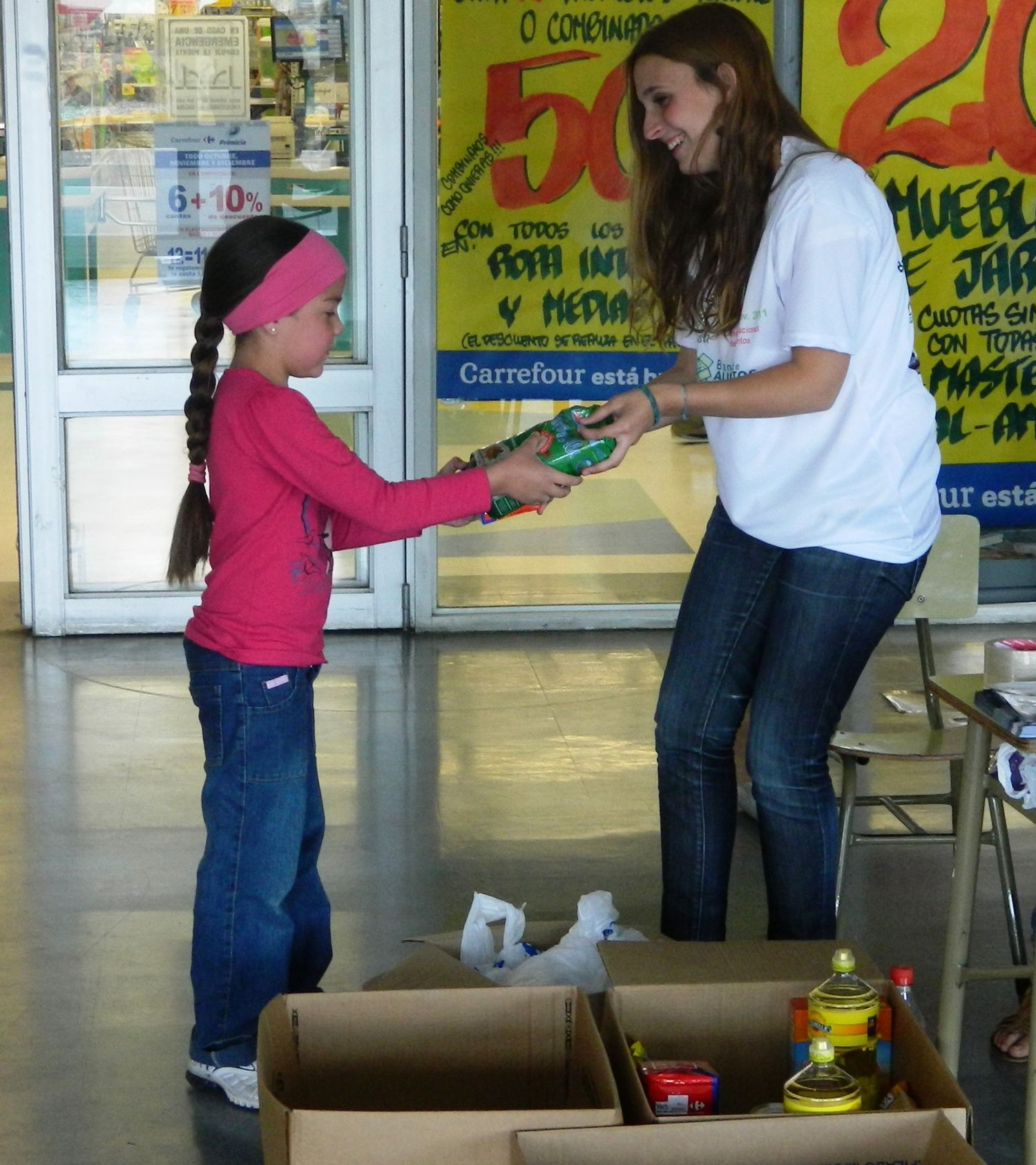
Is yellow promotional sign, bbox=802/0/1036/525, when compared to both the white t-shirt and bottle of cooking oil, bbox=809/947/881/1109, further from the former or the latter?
bottle of cooking oil, bbox=809/947/881/1109

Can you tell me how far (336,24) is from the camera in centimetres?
548

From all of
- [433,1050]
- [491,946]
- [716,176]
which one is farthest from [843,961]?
[716,176]

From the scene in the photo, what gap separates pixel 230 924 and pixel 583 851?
137 centimetres

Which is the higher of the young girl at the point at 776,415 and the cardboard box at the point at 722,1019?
the young girl at the point at 776,415

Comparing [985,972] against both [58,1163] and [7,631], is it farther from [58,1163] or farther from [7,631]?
[7,631]

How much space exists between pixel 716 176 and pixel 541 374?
3.16 metres

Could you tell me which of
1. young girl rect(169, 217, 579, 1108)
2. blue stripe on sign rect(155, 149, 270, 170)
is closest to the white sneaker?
young girl rect(169, 217, 579, 1108)

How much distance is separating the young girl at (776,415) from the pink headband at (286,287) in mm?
494

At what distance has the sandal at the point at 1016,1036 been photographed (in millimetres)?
2785

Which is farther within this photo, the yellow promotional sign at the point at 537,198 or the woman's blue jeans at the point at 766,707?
the yellow promotional sign at the point at 537,198

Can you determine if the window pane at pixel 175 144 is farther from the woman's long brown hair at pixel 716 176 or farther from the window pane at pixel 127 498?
the woman's long brown hair at pixel 716 176

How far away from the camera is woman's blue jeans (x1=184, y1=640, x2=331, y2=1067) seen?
2.52m

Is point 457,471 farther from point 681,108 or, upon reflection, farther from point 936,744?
point 936,744

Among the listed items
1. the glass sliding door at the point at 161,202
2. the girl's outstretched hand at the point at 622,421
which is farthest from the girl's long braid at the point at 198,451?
the glass sliding door at the point at 161,202
